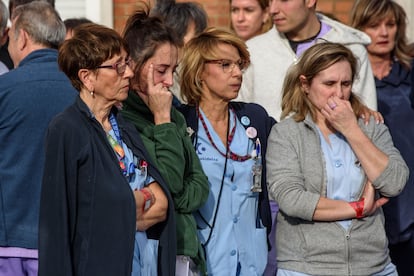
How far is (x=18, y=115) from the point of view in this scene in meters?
5.63

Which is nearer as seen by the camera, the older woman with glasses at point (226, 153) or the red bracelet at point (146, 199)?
the red bracelet at point (146, 199)

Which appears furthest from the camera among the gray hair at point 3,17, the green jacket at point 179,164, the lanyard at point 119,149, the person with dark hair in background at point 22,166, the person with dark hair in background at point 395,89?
the person with dark hair in background at point 395,89

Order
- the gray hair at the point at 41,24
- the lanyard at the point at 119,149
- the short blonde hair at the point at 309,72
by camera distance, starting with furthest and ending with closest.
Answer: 1. the gray hair at the point at 41,24
2. the short blonde hair at the point at 309,72
3. the lanyard at the point at 119,149

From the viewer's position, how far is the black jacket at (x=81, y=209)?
462 cm

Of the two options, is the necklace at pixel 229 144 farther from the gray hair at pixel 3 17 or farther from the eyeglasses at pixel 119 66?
the gray hair at pixel 3 17

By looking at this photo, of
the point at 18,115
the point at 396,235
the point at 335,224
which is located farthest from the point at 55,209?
the point at 396,235

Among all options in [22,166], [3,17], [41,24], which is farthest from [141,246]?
[3,17]

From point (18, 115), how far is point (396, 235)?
2.65 m

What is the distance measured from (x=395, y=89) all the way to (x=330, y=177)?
1813 mm

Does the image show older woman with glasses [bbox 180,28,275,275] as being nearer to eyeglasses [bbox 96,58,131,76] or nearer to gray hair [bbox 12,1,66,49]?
eyeglasses [bbox 96,58,131,76]

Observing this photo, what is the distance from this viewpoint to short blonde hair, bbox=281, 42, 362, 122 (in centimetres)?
578

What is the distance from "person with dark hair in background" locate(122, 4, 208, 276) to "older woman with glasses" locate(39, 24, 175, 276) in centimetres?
23

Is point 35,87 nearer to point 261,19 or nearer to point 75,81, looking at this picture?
point 75,81

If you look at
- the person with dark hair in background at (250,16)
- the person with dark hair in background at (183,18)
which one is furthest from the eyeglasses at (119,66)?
the person with dark hair in background at (250,16)
